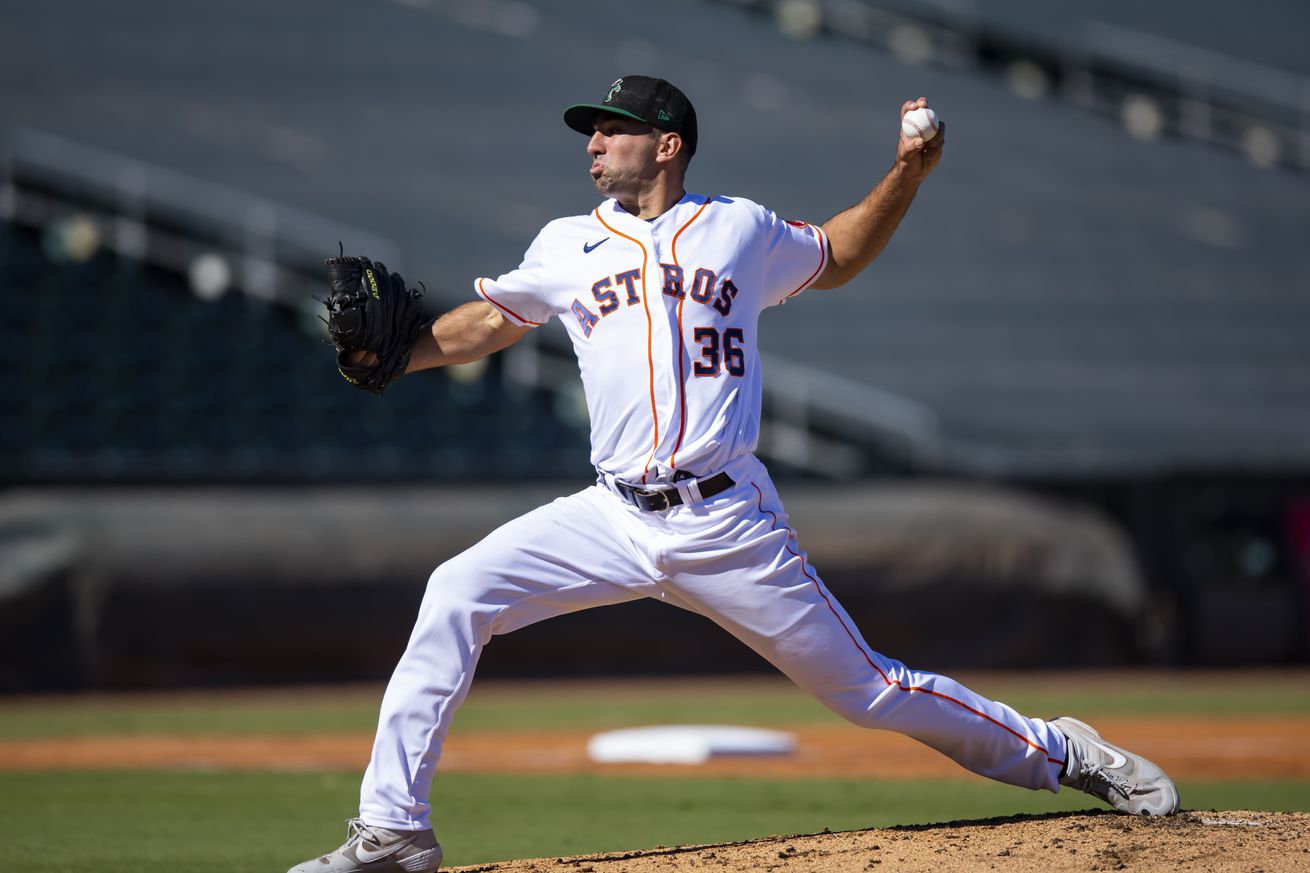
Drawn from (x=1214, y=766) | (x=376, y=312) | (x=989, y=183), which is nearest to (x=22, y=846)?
(x=376, y=312)

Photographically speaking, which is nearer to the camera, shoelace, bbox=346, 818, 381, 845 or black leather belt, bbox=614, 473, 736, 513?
shoelace, bbox=346, 818, 381, 845

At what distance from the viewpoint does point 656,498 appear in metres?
3.25

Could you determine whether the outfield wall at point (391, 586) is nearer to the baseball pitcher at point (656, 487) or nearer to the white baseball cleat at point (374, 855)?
the baseball pitcher at point (656, 487)

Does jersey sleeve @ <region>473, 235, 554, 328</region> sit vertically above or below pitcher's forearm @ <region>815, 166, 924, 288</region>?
below

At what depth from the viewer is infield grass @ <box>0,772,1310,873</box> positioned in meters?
4.09

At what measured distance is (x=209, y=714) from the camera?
936cm

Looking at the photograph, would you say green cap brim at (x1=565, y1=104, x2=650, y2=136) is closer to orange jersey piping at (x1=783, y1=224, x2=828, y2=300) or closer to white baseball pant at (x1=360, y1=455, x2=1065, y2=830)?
orange jersey piping at (x1=783, y1=224, x2=828, y2=300)

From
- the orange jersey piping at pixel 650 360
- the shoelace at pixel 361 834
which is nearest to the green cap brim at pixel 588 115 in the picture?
the orange jersey piping at pixel 650 360

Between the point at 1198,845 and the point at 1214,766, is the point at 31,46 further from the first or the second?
the point at 1198,845

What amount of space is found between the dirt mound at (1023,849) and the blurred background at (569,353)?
478 centimetres

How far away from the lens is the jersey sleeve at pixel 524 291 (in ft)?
11.3

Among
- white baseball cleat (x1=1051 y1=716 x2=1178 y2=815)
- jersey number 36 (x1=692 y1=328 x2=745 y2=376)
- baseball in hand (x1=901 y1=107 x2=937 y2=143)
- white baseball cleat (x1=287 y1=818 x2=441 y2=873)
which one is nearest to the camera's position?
white baseball cleat (x1=287 y1=818 x2=441 y2=873)

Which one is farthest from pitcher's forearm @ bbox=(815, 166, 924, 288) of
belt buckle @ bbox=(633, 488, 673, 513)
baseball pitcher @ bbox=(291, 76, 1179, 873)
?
belt buckle @ bbox=(633, 488, 673, 513)

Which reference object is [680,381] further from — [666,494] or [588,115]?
[588,115]
